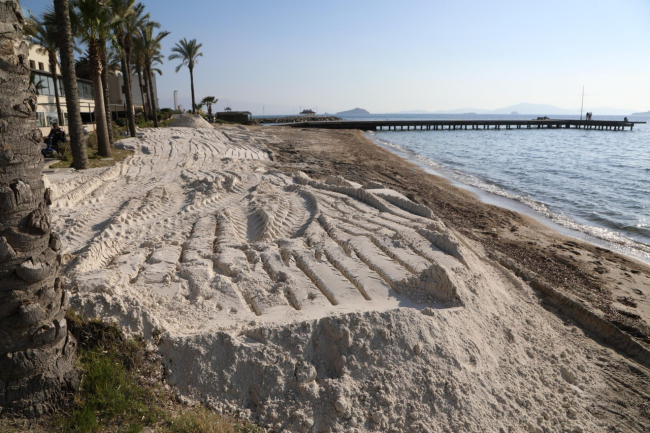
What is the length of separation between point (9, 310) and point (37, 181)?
90 centimetres

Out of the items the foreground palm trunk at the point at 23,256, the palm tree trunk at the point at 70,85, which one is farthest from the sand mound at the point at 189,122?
the foreground palm trunk at the point at 23,256

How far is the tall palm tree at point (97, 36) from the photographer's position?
13.3 meters

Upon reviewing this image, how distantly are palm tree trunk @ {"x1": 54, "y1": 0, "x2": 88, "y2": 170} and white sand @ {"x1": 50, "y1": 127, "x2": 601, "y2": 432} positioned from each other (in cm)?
548

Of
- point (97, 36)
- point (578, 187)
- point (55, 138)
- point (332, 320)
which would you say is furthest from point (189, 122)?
point (332, 320)

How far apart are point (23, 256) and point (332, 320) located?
2469 millimetres

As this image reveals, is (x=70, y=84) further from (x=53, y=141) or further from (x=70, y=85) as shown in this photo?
(x=53, y=141)

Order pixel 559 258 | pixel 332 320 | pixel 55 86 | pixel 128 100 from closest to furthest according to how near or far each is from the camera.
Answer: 1. pixel 332 320
2. pixel 559 258
3. pixel 128 100
4. pixel 55 86

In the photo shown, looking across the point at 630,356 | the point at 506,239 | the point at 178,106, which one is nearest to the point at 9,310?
the point at 630,356

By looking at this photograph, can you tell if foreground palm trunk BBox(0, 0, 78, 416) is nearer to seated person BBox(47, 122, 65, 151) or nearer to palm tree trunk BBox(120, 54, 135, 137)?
seated person BBox(47, 122, 65, 151)

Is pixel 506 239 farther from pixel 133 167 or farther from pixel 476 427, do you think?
pixel 133 167

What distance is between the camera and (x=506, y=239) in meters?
8.84

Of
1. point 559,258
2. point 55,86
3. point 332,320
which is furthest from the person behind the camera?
point 55,86

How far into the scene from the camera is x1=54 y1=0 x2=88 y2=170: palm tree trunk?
11164 millimetres

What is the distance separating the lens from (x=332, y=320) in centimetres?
379
